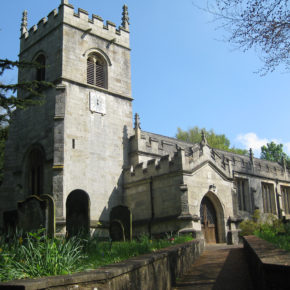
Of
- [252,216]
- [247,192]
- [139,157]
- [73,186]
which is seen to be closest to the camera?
[73,186]

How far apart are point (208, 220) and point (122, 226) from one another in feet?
24.4

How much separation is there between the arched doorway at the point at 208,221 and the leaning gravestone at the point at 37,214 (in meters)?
10.7

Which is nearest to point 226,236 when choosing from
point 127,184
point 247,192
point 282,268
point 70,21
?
point 127,184

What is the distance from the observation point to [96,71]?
23203 millimetres

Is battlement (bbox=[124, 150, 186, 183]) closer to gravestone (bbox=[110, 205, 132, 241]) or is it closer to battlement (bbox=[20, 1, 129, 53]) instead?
gravestone (bbox=[110, 205, 132, 241])

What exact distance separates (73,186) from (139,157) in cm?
449

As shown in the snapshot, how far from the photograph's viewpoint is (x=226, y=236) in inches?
813

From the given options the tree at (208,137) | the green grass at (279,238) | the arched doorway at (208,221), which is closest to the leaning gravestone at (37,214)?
the green grass at (279,238)

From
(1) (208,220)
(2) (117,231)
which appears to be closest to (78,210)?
(2) (117,231)

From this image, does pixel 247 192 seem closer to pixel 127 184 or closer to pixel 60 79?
pixel 127 184

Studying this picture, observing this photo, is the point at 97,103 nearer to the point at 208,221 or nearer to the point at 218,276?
the point at 208,221

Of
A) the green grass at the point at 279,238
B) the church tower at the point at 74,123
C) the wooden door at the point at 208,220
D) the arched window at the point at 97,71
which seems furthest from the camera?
the arched window at the point at 97,71

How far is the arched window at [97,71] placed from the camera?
2278cm

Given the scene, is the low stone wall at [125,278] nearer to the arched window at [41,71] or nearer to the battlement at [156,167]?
the battlement at [156,167]
